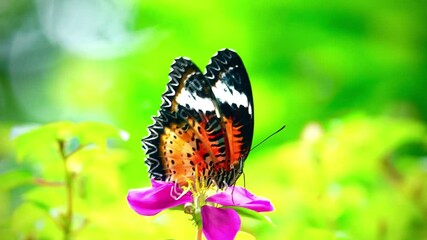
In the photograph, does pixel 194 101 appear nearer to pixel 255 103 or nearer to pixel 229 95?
pixel 229 95

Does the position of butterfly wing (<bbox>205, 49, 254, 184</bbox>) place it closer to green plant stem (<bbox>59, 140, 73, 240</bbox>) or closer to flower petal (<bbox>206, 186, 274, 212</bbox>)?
flower petal (<bbox>206, 186, 274, 212</bbox>)

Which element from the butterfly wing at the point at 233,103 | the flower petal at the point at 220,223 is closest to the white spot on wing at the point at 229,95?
the butterfly wing at the point at 233,103

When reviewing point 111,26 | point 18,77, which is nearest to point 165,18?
point 111,26

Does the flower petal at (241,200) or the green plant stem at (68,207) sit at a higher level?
the green plant stem at (68,207)

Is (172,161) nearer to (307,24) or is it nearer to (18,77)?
(307,24)

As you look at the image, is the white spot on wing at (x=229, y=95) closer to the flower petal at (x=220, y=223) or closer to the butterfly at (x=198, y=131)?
the butterfly at (x=198, y=131)

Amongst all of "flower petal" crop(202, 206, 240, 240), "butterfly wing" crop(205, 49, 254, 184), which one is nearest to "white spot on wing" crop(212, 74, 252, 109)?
"butterfly wing" crop(205, 49, 254, 184)
